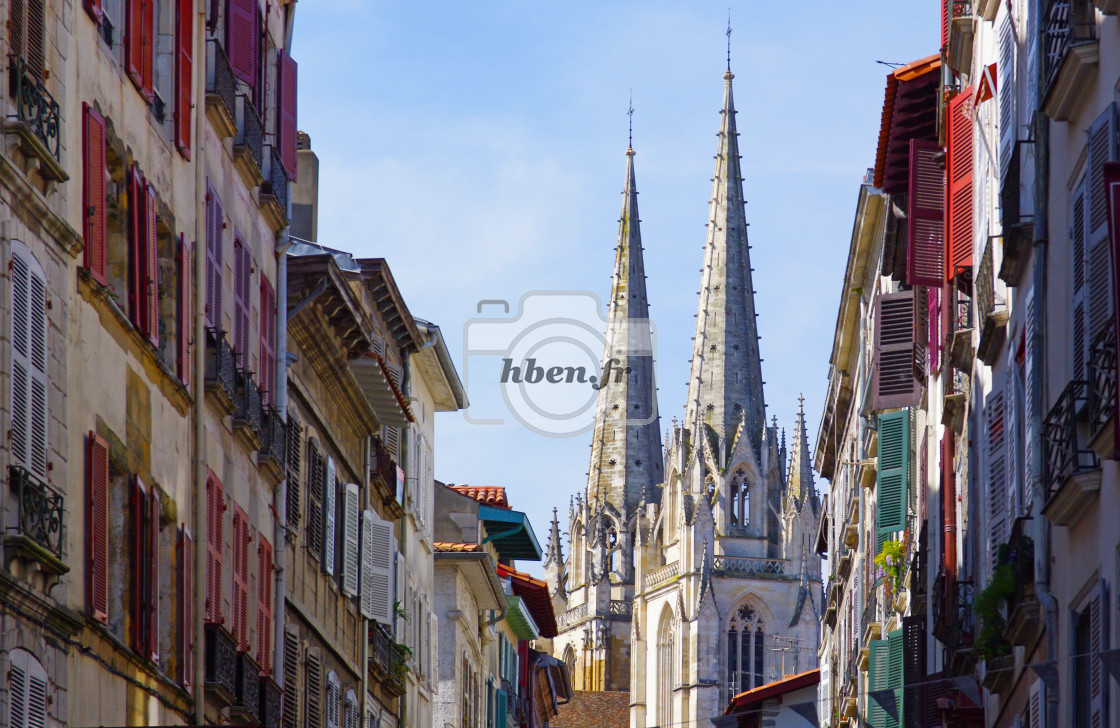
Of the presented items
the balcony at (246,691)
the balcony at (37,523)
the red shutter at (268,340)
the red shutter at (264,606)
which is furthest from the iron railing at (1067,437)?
the red shutter at (268,340)

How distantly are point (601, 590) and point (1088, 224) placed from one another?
5742 inches

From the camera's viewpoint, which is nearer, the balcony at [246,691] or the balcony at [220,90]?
the balcony at [220,90]

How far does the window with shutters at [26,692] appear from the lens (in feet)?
43.7

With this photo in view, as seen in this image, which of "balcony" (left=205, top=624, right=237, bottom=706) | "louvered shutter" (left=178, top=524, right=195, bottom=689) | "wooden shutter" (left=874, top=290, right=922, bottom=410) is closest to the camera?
"louvered shutter" (left=178, top=524, right=195, bottom=689)

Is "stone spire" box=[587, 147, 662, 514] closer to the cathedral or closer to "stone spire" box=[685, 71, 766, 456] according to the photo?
the cathedral

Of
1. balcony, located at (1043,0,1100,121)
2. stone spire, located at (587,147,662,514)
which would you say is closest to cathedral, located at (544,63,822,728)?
stone spire, located at (587,147,662,514)

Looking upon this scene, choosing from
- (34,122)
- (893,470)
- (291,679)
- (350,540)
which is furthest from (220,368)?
(893,470)

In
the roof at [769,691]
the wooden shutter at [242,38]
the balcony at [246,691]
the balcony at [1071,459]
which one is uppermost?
the wooden shutter at [242,38]

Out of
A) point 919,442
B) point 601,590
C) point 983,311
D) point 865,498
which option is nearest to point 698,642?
point 601,590

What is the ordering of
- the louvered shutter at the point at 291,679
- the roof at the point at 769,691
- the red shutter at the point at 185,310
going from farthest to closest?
the roof at the point at 769,691 < the louvered shutter at the point at 291,679 < the red shutter at the point at 185,310

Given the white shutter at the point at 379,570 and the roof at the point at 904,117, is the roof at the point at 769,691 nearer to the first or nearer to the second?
the white shutter at the point at 379,570

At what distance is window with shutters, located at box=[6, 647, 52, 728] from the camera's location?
43.7 ft

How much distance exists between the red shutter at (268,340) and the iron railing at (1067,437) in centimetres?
955

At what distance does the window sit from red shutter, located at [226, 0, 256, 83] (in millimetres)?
7553
